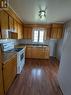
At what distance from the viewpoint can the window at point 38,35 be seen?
5.53m

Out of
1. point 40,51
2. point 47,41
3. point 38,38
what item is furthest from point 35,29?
point 40,51

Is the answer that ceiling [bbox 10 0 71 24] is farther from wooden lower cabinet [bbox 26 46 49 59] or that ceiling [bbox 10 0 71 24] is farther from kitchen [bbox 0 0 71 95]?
wooden lower cabinet [bbox 26 46 49 59]

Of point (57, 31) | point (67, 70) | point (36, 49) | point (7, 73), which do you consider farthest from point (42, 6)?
point (36, 49)

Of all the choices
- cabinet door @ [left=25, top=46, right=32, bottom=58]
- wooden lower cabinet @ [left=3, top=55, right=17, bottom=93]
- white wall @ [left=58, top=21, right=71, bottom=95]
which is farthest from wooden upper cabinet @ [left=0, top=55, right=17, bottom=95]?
cabinet door @ [left=25, top=46, right=32, bottom=58]

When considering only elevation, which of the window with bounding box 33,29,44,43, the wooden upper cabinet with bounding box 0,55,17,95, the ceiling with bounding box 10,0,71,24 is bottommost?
the wooden upper cabinet with bounding box 0,55,17,95

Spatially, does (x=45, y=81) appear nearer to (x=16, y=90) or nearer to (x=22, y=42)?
(x=16, y=90)

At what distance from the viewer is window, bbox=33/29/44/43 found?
553 centimetres

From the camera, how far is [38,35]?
18.3ft

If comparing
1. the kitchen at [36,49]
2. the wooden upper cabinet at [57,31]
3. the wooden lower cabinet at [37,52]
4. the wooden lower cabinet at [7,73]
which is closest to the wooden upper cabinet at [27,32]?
the kitchen at [36,49]

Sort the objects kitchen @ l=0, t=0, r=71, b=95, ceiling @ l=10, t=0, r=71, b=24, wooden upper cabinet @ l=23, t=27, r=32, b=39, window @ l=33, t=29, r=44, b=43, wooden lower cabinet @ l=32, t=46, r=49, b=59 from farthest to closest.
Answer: window @ l=33, t=29, r=44, b=43, wooden upper cabinet @ l=23, t=27, r=32, b=39, wooden lower cabinet @ l=32, t=46, r=49, b=59, kitchen @ l=0, t=0, r=71, b=95, ceiling @ l=10, t=0, r=71, b=24

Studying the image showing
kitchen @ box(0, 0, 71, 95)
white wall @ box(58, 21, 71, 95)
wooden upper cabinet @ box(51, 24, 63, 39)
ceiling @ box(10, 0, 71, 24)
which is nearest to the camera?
white wall @ box(58, 21, 71, 95)

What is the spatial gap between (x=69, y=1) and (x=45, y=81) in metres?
2.52

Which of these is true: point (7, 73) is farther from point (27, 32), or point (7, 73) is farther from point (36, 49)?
point (27, 32)

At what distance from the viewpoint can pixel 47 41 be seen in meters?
5.72
